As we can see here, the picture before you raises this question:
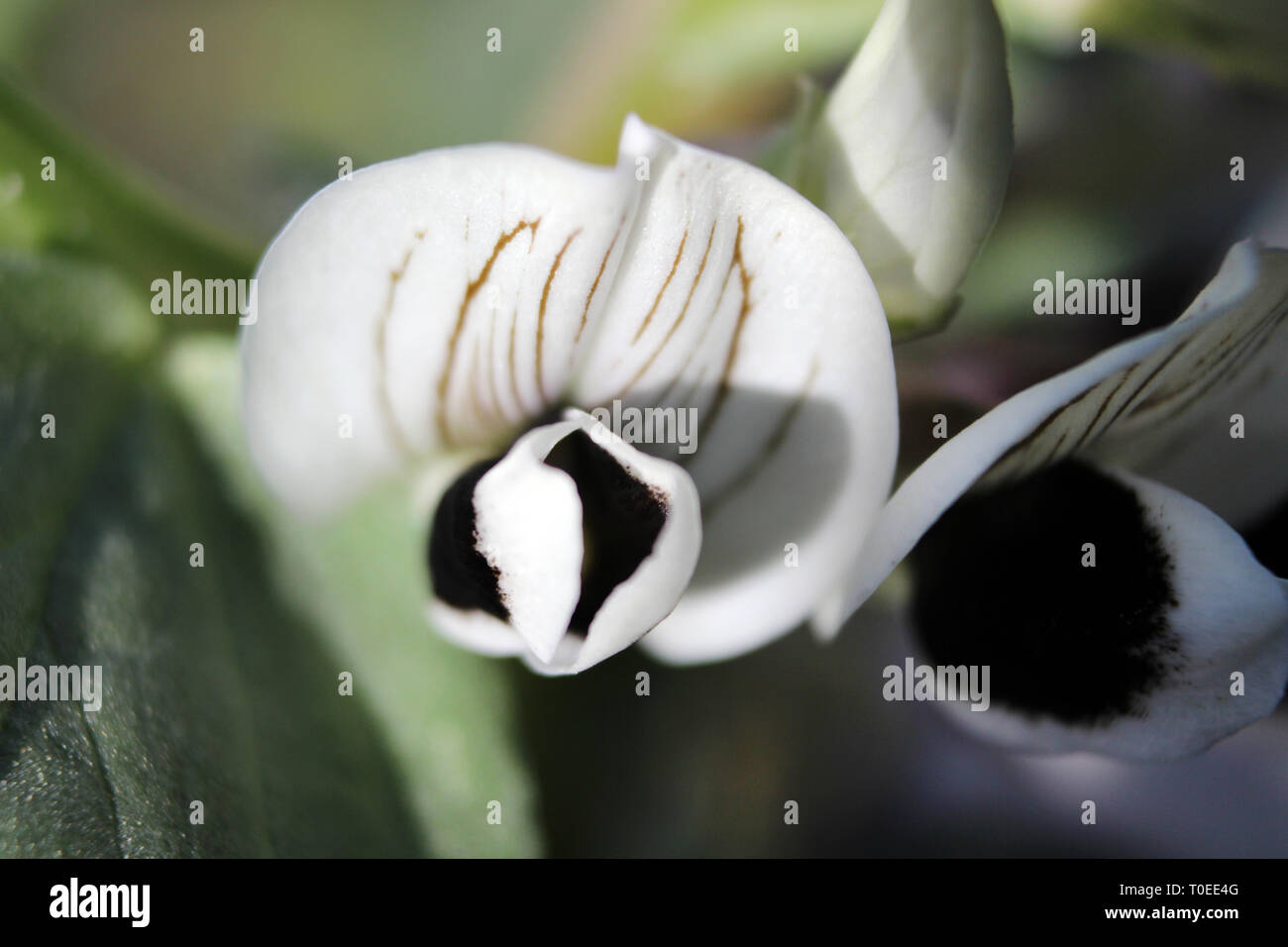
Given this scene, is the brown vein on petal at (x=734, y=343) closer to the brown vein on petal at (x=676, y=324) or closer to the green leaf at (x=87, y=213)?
the brown vein on petal at (x=676, y=324)

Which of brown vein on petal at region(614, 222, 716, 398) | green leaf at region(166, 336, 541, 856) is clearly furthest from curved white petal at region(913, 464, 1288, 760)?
green leaf at region(166, 336, 541, 856)

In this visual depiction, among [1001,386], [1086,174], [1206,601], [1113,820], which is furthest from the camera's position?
[1086,174]

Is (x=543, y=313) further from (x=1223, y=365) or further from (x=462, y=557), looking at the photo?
(x=1223, y=365)

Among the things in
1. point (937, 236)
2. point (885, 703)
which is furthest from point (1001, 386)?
point (885, 703)

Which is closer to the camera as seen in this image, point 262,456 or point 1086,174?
point 262,456

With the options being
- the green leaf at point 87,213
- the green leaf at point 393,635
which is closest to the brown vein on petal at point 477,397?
the green leaf at point 393,635

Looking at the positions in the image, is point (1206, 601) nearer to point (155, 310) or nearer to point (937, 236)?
point (937, 236)

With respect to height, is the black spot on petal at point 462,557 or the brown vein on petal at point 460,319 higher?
the brown vein on petal at point 460,319
